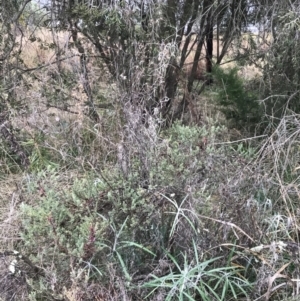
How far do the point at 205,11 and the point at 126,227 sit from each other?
2661mm

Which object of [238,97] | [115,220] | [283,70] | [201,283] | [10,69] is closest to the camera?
[201,283]

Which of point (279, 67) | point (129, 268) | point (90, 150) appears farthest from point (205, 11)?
point (129, 268)

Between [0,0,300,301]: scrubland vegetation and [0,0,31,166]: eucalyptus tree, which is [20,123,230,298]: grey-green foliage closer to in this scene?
[0,0,300,301]: scrubland vegetation

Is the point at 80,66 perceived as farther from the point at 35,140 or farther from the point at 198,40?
the point at 198,40

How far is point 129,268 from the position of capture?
2.33 metres

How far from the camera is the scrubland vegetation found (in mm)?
2205

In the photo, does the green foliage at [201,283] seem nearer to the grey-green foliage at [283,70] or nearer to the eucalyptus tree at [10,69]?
the grey-green foliage at [283,70]

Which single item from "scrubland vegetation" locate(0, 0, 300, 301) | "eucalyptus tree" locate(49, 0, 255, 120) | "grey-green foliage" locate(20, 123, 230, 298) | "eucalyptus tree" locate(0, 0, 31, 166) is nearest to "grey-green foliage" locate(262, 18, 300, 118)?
"scrubland vegetation" locate(0, 0, 300, 301)

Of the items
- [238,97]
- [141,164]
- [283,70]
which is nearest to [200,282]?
[141,164]

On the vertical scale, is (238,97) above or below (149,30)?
below

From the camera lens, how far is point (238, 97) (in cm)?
442

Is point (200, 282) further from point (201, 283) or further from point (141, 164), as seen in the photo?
point (141, 164)

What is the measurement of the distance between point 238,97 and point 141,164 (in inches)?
84.2

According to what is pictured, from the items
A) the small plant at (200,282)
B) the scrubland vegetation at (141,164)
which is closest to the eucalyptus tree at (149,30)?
the scrubland vegetation at (141,164)
